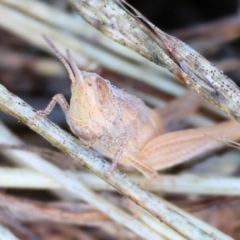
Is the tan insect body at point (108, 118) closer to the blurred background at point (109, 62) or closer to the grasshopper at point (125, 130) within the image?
the grasshopper at point (125, 130)

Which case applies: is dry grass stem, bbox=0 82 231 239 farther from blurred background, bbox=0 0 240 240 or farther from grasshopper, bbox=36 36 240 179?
blurred background, bbox=0 0 240 240

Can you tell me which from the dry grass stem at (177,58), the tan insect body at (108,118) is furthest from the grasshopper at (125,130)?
the dry grass stem at (177,58)

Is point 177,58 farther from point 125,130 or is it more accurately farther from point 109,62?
point 109,62

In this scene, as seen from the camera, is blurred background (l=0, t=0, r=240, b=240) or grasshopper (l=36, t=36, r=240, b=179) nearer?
grasshopper (l=36, t=36, r=240, b=179)

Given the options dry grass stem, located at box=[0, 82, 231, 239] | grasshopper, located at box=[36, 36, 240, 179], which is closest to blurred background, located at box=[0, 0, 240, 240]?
grasshopper, located at box=[36, 36, 240, 179]

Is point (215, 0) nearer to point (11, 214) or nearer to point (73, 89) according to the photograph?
point (73, 89)

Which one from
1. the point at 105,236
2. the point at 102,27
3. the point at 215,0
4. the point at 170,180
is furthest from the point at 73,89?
the point at 215,0

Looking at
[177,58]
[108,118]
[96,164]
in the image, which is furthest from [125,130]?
[177,58]

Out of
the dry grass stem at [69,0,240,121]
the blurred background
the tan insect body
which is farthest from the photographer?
the blurred background
